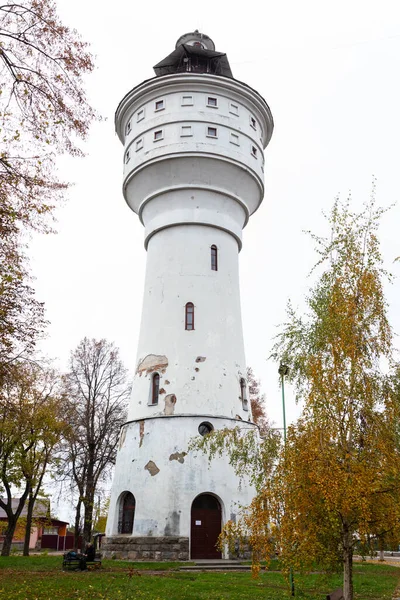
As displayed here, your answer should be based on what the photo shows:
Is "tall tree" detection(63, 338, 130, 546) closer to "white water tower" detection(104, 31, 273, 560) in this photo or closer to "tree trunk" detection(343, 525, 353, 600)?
"white water tower" detection(104, 31, 273, 560)

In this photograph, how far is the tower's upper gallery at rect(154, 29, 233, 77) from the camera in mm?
24516

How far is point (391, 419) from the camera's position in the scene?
834cm

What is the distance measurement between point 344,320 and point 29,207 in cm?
511

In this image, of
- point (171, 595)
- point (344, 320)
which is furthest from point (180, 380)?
point (344, 320)

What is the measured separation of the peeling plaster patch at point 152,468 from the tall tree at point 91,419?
10.4 metres

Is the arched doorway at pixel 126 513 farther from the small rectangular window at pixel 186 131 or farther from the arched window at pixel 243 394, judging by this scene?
the small rectangular window at pixel 186 131

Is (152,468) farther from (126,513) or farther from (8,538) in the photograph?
(8,538)

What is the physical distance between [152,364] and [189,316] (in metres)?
2.16

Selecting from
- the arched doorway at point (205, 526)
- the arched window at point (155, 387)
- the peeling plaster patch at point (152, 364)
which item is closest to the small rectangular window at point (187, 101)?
the peeling plaster patch at point (152, 364)

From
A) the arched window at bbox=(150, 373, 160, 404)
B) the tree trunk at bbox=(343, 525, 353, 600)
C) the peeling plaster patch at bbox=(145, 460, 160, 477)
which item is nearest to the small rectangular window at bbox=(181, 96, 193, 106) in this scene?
the arched window at bbox=(150, 373, 160, 404)

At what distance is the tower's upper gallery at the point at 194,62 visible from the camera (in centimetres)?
2452

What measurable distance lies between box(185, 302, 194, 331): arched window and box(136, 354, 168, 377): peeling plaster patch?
140 centimetres

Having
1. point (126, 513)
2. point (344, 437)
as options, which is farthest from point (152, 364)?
point (344, 437)

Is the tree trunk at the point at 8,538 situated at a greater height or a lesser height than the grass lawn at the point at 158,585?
greater
